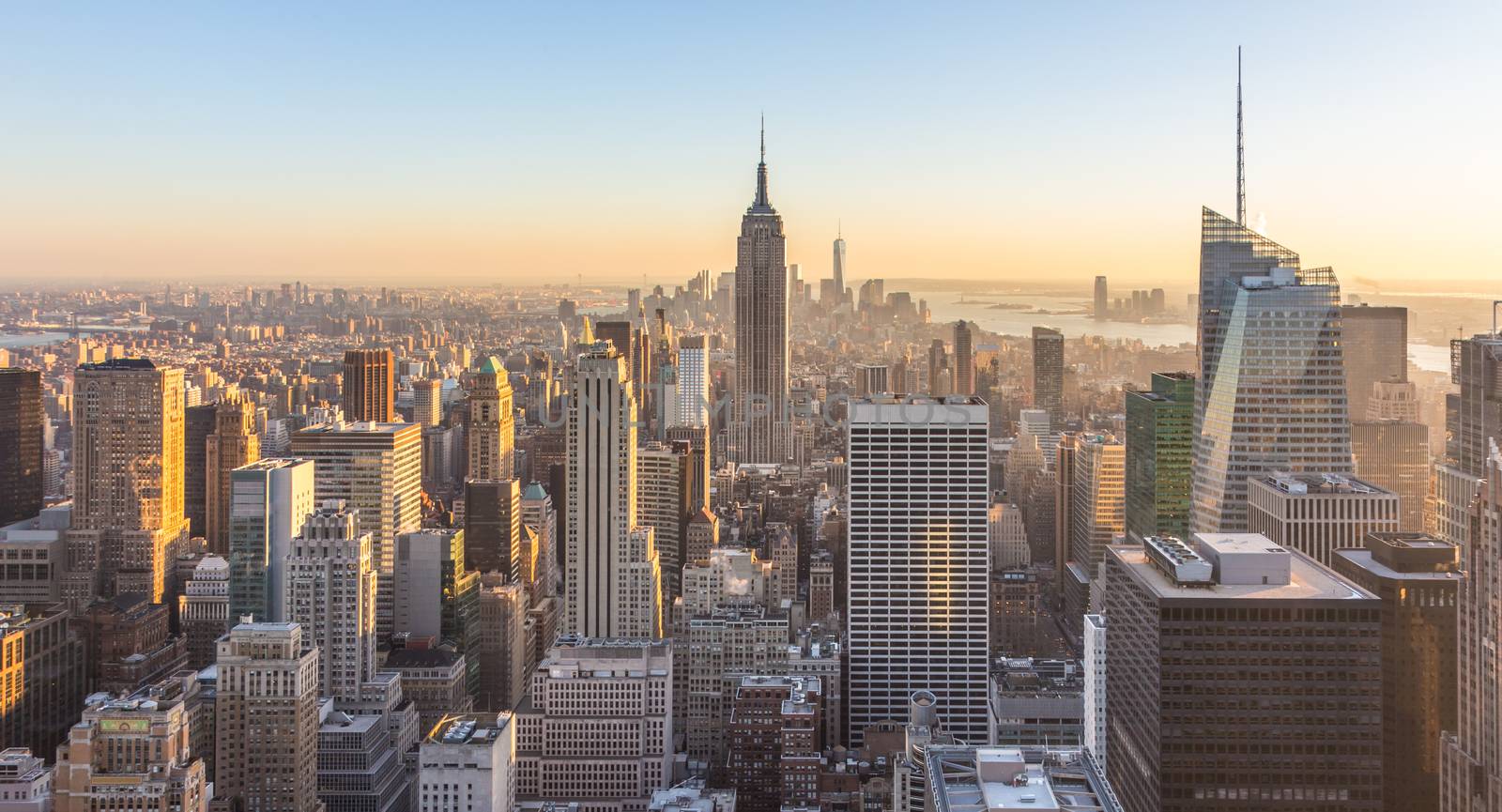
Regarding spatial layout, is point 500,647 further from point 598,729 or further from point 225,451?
point 225,451

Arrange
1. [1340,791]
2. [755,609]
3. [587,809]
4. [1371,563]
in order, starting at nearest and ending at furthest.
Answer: [1340,791] < [1371,563] < [587,809] < [755,609]

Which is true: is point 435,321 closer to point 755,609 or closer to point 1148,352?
point 755,609

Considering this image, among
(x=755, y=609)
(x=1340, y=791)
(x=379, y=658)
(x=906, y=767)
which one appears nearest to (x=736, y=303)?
(x=755, y=609)

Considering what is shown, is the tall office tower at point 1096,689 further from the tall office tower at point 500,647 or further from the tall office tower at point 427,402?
the tall office tower at point 427,402

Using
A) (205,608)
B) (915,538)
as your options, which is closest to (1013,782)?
(915,538)

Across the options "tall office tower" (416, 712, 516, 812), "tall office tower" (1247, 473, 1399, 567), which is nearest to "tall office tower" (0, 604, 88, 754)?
"tall office tower" (416, 712, 516, 812)

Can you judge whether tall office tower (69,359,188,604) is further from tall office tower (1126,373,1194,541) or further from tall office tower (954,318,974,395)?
tall office tower (1126,373,1194,541)
